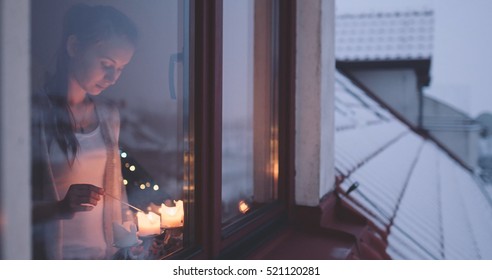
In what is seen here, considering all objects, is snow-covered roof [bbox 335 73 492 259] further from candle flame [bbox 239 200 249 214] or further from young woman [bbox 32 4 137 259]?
young woman [bbox 32 4 137 259]

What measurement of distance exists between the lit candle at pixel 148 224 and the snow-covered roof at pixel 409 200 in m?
1.28

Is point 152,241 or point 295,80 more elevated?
point 295,80

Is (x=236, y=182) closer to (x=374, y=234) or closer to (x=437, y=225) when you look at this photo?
(x=374, y=234)

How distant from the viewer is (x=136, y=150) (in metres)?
2.92

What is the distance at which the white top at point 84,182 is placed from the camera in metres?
1.89

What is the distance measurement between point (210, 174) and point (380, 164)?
10.6ft

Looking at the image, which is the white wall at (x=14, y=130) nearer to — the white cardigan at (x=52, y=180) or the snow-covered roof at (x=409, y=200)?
the white cardigan at (x=52, y=180)

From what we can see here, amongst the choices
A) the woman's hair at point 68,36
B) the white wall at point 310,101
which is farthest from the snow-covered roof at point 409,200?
the woman's hair at point 68,36

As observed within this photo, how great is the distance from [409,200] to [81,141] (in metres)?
2.83

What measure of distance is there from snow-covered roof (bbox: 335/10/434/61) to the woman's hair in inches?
366

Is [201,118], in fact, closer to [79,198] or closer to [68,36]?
[79,198]

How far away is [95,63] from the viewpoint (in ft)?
6.70

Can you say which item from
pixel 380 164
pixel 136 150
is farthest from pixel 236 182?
pixel 380 164

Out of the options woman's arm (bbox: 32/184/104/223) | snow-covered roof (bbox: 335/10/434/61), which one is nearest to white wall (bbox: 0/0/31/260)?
woman's arm (bbox: 32/184/104/223)
